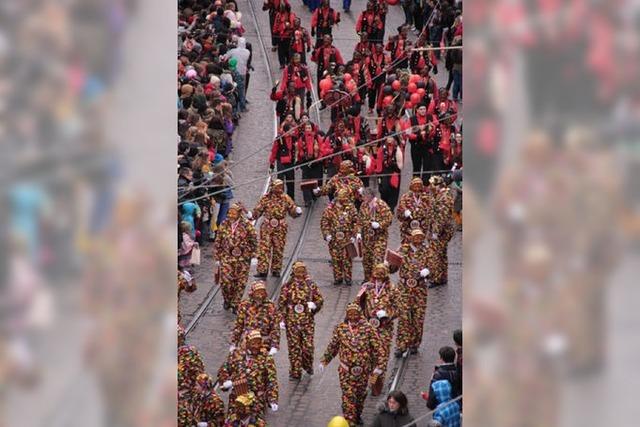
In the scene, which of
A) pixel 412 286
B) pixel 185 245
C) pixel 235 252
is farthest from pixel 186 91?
pixel 412 286

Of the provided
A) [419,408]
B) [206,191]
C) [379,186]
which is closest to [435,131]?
[379,186]

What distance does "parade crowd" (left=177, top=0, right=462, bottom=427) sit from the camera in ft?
43.7

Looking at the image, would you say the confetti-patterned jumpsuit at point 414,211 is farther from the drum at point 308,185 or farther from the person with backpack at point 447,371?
the person with backpack at point 447,371

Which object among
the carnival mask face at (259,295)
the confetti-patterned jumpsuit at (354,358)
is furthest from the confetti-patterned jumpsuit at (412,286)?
the carnival mask face at (259,295)

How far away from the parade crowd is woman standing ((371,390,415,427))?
11 mm

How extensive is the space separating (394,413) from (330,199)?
33.1 feet

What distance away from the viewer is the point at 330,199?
21953 mm

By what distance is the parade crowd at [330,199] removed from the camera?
43.7 ft

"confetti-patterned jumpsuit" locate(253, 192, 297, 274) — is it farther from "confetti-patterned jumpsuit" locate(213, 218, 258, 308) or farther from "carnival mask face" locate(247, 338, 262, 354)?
"carnival mask face" locate(247, 338, 262, 354)

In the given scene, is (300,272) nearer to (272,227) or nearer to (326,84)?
(272,227)

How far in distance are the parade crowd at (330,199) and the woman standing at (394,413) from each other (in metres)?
0.01
